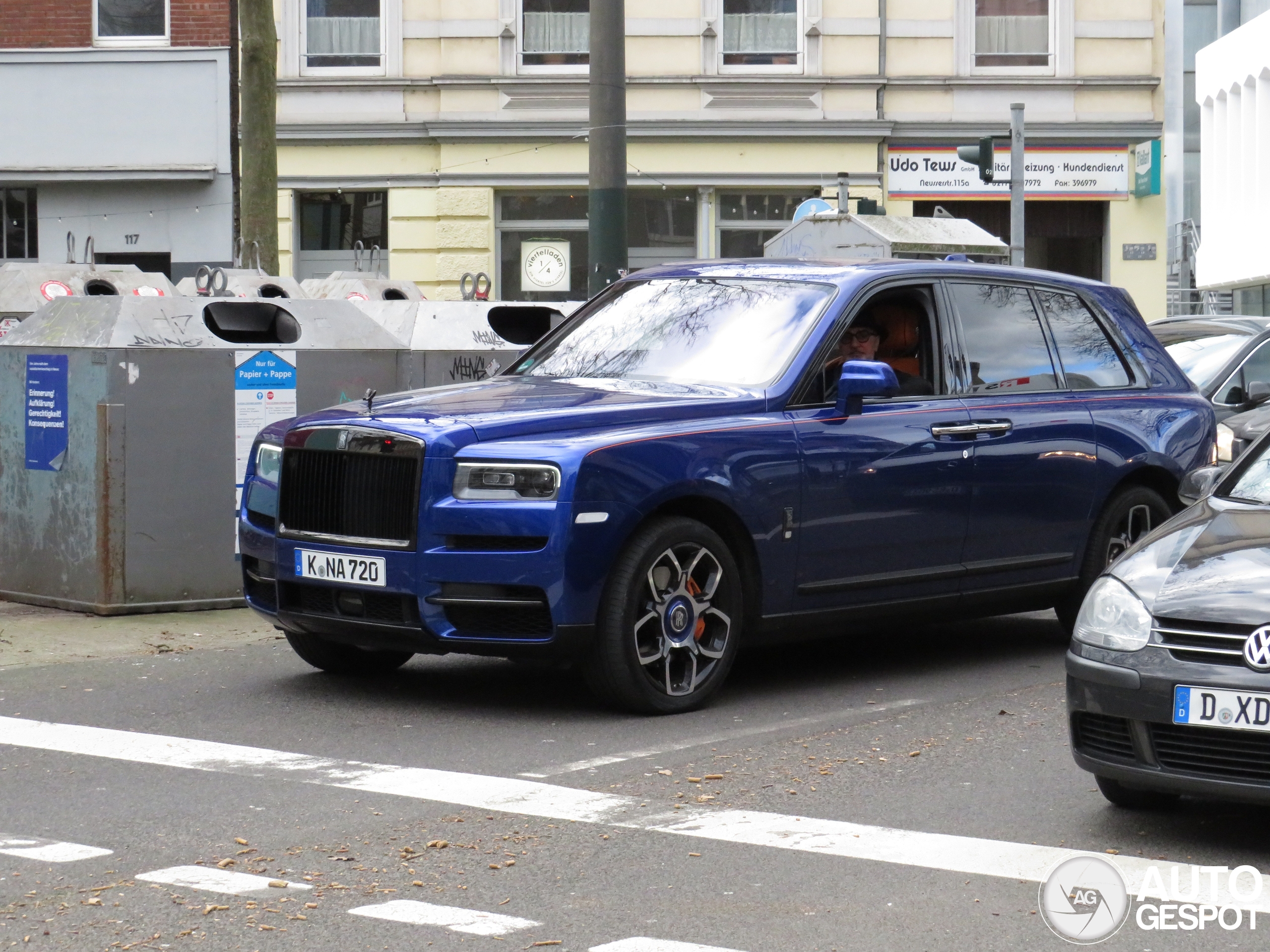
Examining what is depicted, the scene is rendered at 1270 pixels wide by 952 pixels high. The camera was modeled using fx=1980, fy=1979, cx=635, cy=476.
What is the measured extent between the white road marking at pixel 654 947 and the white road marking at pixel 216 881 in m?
0.92

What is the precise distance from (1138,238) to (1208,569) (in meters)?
20.8

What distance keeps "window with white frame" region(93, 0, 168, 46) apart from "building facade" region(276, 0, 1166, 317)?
1748mm

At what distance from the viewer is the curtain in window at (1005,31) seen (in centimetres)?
2539

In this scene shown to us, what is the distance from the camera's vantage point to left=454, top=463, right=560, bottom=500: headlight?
712cm

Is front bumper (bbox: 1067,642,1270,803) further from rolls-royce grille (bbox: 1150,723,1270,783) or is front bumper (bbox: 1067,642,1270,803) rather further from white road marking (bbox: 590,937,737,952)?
white road marking (bbox: 590,937,737,952)

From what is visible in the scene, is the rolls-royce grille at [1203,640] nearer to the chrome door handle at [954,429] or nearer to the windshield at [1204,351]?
the chrome door handle at [954,429]

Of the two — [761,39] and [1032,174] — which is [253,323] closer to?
[761,39]

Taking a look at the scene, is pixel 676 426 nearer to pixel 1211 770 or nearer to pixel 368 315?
pixel 1211 770

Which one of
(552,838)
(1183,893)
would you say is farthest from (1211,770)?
(552,838)

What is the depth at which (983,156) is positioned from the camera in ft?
57.4

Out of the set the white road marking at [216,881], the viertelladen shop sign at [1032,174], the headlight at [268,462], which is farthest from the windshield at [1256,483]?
the viertelladen shop sign at [1032,174]

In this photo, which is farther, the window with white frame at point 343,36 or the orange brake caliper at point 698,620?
the window with white frame at point 343,36

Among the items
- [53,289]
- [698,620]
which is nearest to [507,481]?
[698,620]

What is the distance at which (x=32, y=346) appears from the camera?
1029 cm
